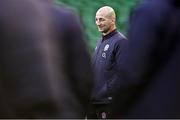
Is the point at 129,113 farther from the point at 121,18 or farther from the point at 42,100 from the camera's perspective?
the point at 121,18

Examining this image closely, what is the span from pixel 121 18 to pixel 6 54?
4308mm

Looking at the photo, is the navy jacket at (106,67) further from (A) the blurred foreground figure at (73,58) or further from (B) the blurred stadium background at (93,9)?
(A) the blurred foreground figure at (73,58)

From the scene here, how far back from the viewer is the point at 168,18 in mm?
2939

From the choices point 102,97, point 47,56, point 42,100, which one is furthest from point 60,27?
point 102,97

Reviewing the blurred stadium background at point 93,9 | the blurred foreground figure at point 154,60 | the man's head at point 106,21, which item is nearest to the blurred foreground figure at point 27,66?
the blurred foreground figure at point 154,60

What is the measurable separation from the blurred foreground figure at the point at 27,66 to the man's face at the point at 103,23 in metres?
2.48

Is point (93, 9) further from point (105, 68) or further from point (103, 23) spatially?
point (105, 68)

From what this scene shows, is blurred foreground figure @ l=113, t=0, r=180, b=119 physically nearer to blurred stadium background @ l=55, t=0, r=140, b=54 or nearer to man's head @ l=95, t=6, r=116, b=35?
man's head @ l=95, t=6, r=116, b=35

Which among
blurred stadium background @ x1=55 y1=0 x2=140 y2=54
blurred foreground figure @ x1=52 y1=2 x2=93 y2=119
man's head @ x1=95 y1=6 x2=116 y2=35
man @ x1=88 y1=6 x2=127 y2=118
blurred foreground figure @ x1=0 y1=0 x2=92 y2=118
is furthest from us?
blurred stadium background @ x1=55 y1=0 x2=140 y2=54

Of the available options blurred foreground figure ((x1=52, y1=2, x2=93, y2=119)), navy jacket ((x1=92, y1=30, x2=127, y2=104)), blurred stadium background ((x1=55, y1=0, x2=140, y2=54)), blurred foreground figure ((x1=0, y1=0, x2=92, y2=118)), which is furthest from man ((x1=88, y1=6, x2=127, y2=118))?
blurred foreground figure ((x1=0, y1=0, x2=92, y2=118))

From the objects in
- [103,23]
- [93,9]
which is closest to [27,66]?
[103,23]

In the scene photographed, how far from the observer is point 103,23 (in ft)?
17.3

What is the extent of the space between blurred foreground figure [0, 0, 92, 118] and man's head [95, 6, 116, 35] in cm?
247

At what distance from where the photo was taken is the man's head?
17.0 feet
